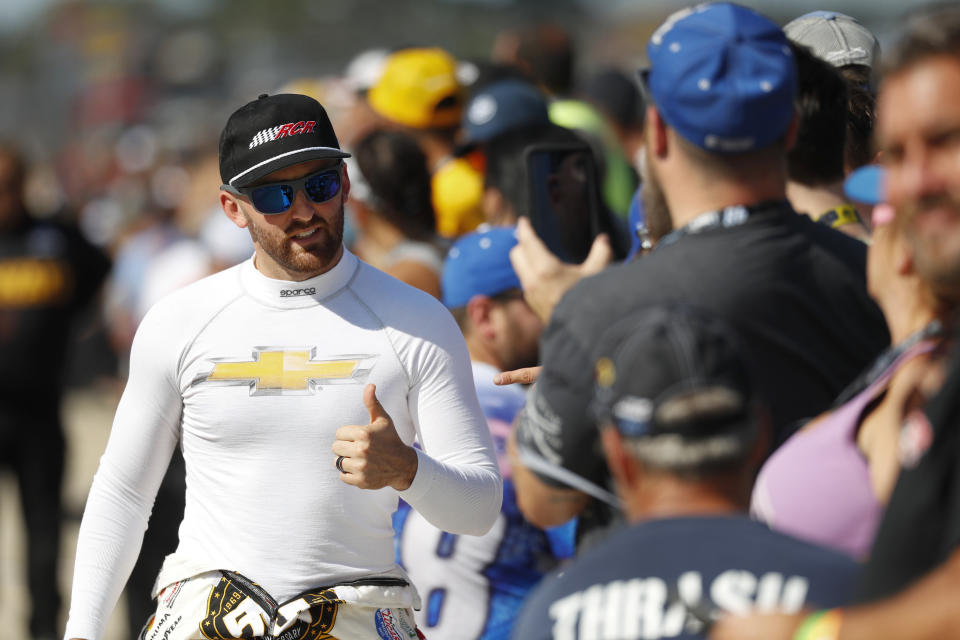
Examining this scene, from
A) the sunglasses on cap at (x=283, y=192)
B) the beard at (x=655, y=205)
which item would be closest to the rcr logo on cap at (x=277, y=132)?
the sunglasses on cap at (x=283, y=192)

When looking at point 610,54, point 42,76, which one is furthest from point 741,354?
point 42,76

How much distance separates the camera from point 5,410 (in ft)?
27.8

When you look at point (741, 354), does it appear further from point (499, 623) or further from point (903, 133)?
point (499, 623)

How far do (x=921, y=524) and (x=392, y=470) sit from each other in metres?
1.49

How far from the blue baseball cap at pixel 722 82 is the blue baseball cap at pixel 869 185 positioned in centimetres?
20

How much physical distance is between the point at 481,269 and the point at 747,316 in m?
2.05

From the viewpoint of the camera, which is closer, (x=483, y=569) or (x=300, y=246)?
(x=300, y=246)

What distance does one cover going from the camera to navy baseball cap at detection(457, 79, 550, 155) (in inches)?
255

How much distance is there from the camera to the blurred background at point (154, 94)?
1058cm

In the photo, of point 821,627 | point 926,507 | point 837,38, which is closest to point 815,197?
point 837,38

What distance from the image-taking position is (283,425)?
3.38 metres

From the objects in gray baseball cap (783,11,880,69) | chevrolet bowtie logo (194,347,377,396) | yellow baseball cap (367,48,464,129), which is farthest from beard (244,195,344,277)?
yellow baseball cap (367,48,464,129)

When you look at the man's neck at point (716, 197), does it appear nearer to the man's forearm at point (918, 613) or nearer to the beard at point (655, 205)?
the beard at point (655, 205)

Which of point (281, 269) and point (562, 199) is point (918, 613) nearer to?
point (562, 199)
